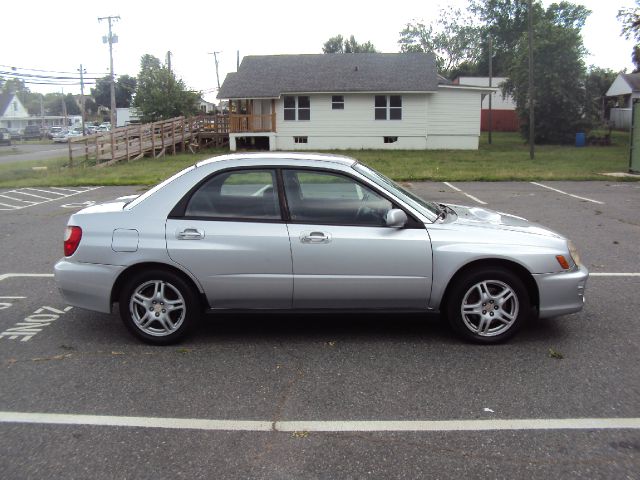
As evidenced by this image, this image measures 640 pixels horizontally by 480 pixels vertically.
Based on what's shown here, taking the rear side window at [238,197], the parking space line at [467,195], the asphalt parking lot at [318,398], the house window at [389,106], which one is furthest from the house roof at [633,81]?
the rear side window at [238,197]

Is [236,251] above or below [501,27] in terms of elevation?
below

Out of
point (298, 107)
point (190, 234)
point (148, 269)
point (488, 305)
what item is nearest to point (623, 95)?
point (298, 107)

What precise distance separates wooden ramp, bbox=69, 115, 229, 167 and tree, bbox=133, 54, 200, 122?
2.03 m

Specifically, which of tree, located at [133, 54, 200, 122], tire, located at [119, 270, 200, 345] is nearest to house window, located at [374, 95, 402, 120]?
tree, located at [133, 54, 200, 122]

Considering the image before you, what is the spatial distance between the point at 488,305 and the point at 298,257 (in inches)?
62.1

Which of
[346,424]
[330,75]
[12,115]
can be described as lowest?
[346,424]

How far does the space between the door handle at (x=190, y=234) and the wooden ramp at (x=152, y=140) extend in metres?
21.1

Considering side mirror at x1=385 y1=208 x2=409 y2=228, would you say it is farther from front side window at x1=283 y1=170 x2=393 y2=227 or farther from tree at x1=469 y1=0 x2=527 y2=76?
tree at x1=469 y1=0 x2=527 y2=76

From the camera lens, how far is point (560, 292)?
199 inches

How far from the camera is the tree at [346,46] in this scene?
285 ft

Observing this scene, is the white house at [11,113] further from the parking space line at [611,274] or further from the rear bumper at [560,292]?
the rear bumper at [560,292]

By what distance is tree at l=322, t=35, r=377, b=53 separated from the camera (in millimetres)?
86938

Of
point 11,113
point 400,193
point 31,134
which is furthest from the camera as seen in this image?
point 11,113

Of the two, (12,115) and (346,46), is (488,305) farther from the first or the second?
(12,115)
